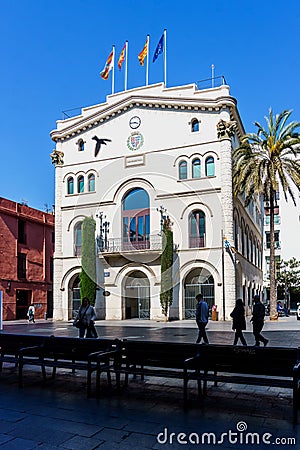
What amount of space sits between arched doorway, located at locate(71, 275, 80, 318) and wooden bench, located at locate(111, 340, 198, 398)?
27.6 meters

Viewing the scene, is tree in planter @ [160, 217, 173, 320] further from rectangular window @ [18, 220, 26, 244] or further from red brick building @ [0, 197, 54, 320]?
rectangular window @ [18, 220, 26, 244]

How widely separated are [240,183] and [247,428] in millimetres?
25108

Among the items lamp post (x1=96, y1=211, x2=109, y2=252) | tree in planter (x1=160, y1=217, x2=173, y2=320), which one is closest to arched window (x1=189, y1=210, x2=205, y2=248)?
tree in planter (x1=160, y1=217, x2=173, y2=320)

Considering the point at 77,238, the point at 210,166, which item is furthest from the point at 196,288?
the point at 77,238

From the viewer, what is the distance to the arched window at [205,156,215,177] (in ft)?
103

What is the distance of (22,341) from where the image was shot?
9.23 metres

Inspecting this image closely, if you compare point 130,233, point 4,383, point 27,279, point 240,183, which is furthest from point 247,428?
point 27,279

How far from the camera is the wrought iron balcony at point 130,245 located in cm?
3169

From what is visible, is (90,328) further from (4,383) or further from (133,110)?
(133,110)

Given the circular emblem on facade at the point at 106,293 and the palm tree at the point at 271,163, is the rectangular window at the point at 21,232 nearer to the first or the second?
the circular emblem on facade at the point at 106,293

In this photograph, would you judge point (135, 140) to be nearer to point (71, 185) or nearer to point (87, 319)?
point (71, 185)

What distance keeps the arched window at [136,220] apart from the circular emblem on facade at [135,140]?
11.2ft

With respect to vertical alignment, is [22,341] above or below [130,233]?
below

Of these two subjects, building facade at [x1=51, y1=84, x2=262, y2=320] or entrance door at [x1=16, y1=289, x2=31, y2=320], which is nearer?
building facade at [x1=51, y1=84, x2=262, y2=320]
